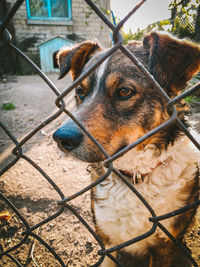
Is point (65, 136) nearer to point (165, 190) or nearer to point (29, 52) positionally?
point (165, 190)

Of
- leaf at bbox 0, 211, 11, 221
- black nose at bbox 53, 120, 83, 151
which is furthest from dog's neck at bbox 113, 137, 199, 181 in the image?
leaf at bbox 0, 211, 11, 221

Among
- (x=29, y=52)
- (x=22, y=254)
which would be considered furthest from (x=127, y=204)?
(x=29, y=52)

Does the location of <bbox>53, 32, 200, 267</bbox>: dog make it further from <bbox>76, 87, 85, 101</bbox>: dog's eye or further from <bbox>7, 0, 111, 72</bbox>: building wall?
<bbox>7, 0, 111, 72</bbox>: building wall

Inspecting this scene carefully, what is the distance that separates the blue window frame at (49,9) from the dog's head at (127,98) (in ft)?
30.3

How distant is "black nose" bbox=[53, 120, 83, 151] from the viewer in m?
1.23

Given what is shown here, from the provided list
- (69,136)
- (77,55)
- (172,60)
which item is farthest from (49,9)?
(69,136)

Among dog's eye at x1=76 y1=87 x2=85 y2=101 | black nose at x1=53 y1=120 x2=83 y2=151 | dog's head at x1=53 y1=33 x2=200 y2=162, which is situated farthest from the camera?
dog's eye at x1=76 y1=87 x2=85 y2=101

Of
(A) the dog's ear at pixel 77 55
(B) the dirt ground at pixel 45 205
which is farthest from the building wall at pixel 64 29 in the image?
(A) the dog's ear at pixel 77 55

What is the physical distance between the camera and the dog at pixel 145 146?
4.61ft

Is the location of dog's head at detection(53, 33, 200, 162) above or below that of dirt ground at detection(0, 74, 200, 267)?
above

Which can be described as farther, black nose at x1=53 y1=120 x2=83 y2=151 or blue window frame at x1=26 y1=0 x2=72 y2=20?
blue window frame at x1=26 y1=0 x2=72 y2=20

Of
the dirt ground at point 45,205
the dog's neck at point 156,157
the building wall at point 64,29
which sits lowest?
the dirt ground at point 45,205

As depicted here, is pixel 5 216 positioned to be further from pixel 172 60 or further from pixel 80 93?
pixel 172 60

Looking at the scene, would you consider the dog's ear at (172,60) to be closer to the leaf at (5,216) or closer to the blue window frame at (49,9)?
the leaf at (5,216)
